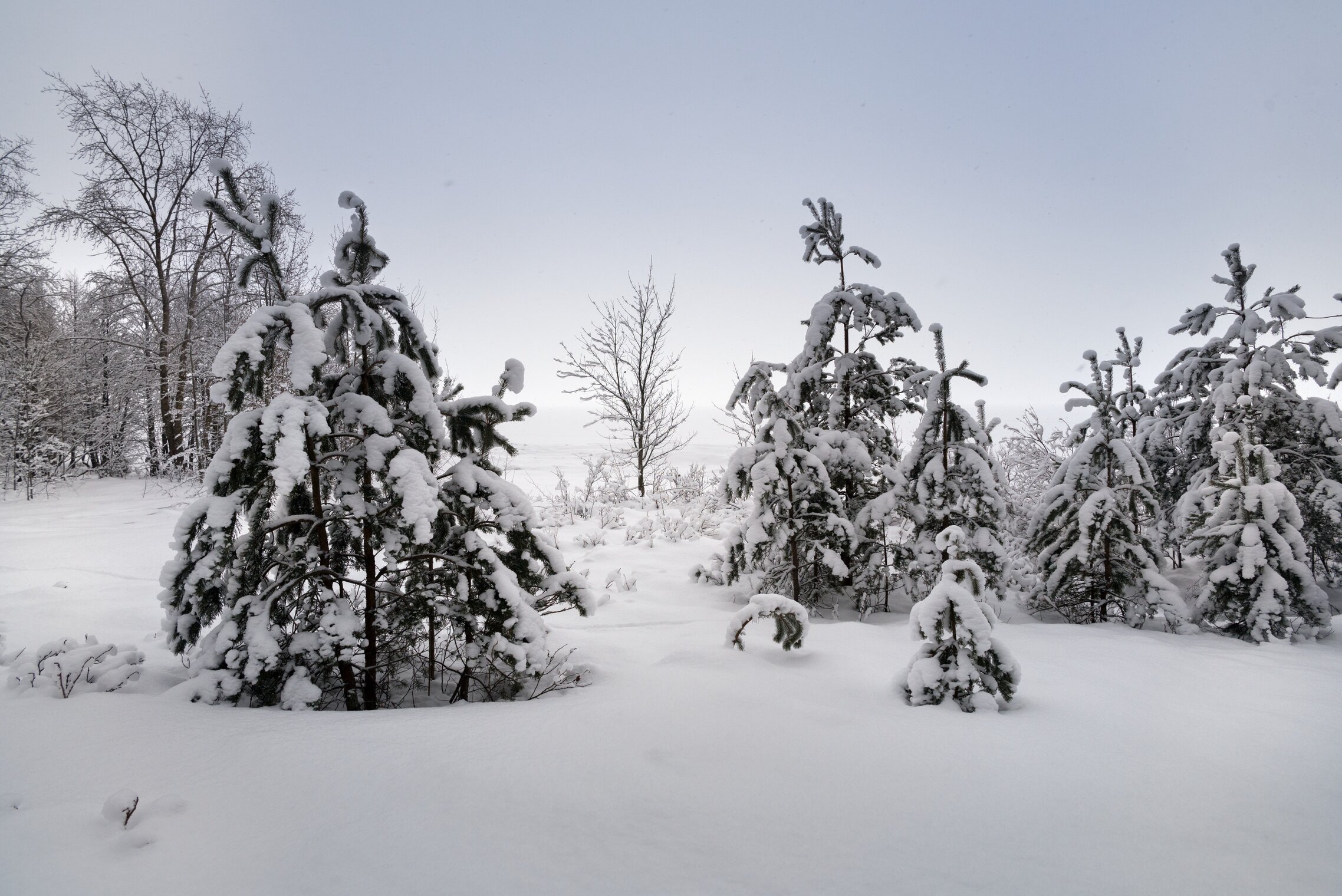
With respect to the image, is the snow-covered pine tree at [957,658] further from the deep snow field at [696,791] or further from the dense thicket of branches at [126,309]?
the dense thicket of branches at [126,309]

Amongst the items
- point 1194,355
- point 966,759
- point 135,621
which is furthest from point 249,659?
point 1194,355

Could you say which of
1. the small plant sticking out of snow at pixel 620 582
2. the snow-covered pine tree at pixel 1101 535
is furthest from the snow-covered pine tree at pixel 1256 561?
the small plant sticking out of snow at pixel 620 582

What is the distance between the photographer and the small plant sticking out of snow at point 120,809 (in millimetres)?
1630

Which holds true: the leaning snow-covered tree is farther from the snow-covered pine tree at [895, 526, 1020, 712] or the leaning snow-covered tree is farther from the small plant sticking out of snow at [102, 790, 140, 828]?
the snow-covered pine tree at [895, 526, 1020, 712]

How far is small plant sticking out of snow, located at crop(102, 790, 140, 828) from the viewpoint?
64.2 inches

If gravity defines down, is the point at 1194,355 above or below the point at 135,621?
above

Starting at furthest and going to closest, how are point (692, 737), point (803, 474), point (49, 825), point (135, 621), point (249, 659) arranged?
point (803, 474), point (135, 621), point (249, 659), point (692, 737), point (49, 825)

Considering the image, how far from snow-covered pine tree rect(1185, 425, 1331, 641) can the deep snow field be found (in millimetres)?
1683

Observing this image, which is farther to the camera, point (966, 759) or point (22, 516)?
point (22, 516)

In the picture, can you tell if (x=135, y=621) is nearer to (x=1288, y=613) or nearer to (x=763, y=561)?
(x=763, y=561)

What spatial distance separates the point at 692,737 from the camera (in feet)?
7.75

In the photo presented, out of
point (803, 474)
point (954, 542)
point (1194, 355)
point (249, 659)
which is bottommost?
point (249, 659)

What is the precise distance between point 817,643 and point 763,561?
7.61 ft

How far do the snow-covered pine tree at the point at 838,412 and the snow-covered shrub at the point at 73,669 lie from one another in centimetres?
428
